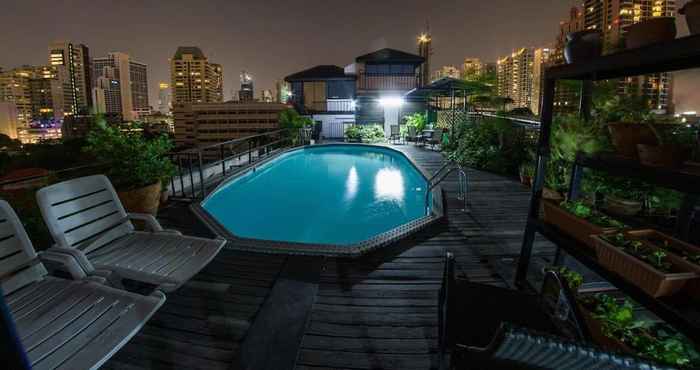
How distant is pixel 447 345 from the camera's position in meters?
1.65

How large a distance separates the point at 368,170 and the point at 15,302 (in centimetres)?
927

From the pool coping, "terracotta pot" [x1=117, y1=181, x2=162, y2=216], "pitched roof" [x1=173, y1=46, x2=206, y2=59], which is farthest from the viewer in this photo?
"pitched roof" [x1=173, y1=46, x2=206, y2=59]

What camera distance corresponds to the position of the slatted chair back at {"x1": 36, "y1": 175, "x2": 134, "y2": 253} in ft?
8.09

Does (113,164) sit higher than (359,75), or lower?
lower

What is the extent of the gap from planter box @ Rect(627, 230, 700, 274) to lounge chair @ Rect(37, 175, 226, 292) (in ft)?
9.05

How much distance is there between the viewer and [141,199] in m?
4.46

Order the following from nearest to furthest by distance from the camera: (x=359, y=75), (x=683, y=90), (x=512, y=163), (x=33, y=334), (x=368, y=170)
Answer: (x=33, y=334) → (x=683, y=90) → (x=512, y=163) → (x=368, y=170) → (x=359, y=75)

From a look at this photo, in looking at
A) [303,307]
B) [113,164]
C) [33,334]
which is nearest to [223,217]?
[113,164]

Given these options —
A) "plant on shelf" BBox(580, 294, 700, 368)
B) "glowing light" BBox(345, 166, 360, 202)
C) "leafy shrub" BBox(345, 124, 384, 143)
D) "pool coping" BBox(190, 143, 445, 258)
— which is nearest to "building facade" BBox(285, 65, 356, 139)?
"leafy shrub" BBox(345, 124, 384, 143)

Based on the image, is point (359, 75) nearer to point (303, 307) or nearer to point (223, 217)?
point (223, 217)

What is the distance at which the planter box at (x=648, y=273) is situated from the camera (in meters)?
1.58

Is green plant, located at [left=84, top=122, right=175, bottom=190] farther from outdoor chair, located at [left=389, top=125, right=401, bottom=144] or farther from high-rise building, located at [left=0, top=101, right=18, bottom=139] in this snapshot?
high-rise building, located at [left=0, top=101, right=18, bottom=139]

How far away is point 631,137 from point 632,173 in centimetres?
27

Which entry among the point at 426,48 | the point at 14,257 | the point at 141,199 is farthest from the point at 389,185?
the point at 426,48
